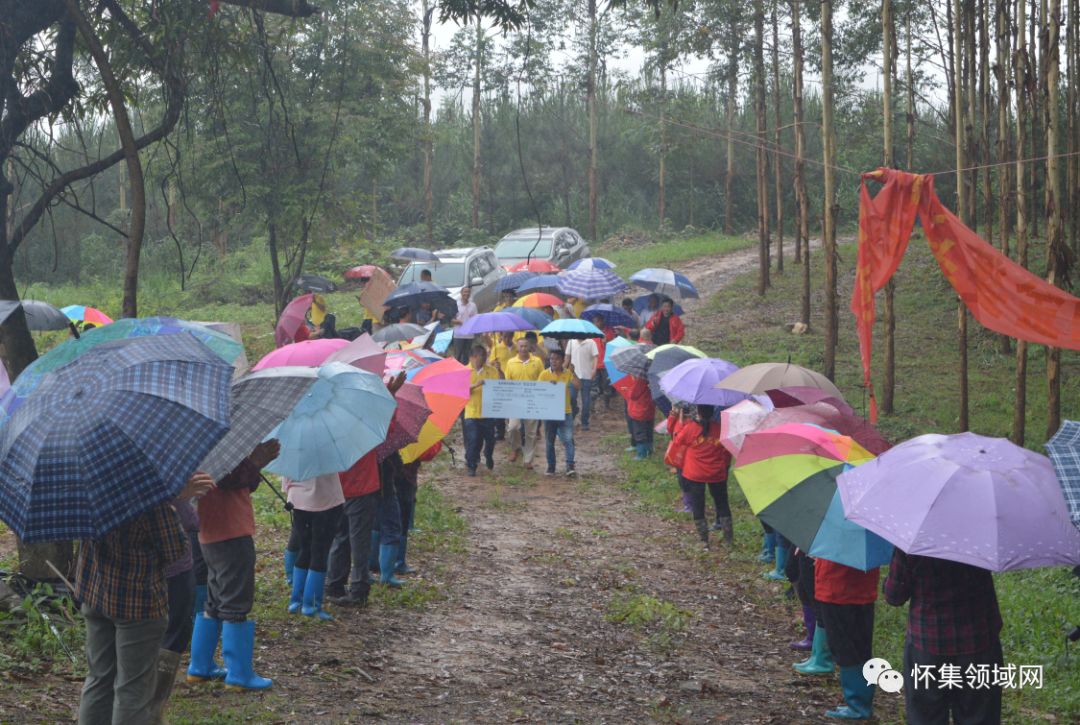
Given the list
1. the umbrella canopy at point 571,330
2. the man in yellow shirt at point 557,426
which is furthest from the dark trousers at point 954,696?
the umbrella canopy at point 571,330

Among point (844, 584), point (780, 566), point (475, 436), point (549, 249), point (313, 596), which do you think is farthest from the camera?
point (549, 249)

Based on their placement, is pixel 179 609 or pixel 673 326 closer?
pixel 179 609

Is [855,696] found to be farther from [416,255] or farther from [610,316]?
[416,255]

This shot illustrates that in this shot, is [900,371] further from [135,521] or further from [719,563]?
[135,521]

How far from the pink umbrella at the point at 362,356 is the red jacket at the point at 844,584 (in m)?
3.30

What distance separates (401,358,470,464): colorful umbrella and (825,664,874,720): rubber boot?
155 inches

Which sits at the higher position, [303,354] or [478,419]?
[303,354]

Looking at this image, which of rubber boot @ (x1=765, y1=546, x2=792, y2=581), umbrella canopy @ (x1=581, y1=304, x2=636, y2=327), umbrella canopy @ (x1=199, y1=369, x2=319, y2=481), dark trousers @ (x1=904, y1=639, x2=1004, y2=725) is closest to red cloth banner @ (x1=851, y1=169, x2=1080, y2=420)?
rubber boot @ (x1=765, y1=546, x2=792, y2=581)

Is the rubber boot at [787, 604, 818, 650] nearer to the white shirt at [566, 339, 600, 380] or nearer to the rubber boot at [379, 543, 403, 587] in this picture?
the rubber boot at [379, 543, 403, 587]

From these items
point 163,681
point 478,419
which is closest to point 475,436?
point 478,419

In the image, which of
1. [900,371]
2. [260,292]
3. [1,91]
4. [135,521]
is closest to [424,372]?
[1,91]

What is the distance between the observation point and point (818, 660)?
7566mm

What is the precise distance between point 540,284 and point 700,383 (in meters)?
9.19

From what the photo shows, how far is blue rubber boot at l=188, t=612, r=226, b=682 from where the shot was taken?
6523 mm
